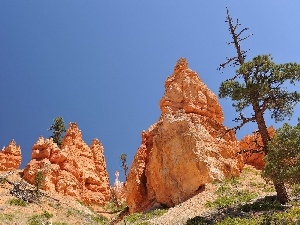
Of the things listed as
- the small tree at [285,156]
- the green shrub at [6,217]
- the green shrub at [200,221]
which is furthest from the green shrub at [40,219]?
the small tree at [285,156]

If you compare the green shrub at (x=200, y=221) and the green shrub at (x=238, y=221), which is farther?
the green shrub at (x=200, y=221)

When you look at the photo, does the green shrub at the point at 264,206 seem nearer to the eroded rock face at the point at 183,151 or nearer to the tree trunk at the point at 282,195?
the tree trunk at the point at 282,195

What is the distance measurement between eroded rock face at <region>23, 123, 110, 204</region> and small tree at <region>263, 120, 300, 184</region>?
36.7 meters

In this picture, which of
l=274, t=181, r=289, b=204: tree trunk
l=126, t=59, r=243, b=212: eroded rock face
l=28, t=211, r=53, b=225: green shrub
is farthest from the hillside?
l=126, t=59, r=243, b=212: eroded rock face

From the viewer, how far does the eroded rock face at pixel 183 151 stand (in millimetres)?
32031

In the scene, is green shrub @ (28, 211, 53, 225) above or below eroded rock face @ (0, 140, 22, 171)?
below

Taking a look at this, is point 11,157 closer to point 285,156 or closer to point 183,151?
point 183,151

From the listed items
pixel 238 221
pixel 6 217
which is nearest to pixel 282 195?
Answer: pixel 238 221

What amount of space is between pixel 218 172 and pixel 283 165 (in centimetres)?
1534

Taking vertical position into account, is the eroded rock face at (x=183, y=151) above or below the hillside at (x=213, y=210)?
above

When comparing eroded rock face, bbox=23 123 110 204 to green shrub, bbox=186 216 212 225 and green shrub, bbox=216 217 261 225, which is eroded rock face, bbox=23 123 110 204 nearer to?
green shrub, bbox=186 216 212 225

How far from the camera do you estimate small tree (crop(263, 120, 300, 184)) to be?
16031 mm

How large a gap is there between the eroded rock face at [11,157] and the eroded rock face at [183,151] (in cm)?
Answer: 2972

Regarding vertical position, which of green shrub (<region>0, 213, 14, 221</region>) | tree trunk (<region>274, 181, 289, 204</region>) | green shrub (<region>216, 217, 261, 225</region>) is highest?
green shrub (<region>0, 213, 14, 221</region>)
